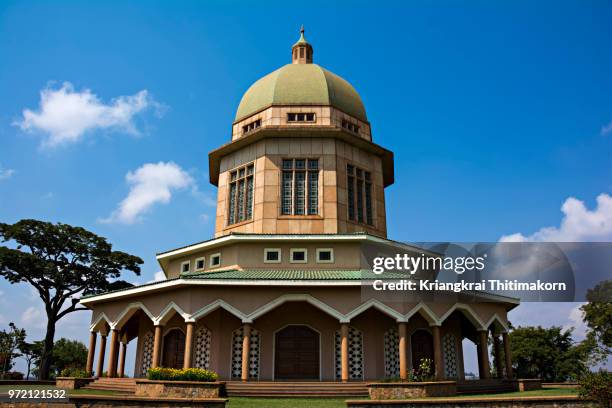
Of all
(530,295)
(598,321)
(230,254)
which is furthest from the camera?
(598,321)

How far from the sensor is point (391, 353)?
25219 millimetres

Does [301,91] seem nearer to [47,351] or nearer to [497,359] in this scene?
[497,359]

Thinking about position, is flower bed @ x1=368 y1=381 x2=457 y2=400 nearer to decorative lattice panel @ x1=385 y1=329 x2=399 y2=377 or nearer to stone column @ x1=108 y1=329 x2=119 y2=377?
decorative lattice panel @ x1=385 y1=329 x2=399 y2=377

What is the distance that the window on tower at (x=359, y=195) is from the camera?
30.1 metres

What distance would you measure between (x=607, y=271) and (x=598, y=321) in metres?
24.7

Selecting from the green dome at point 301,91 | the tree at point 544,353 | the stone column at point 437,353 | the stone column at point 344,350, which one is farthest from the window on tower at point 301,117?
the tree at point 544,353

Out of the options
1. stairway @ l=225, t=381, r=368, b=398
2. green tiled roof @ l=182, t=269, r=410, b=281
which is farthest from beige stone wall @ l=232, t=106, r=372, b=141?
stairway @ l=225, t=381, r=368, b=398

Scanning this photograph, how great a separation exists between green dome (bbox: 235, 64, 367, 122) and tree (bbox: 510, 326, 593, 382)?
3703 centimetres

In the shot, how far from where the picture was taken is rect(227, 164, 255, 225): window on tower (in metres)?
30.3

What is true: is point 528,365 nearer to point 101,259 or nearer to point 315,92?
point 315,92

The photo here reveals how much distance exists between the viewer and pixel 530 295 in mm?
22328

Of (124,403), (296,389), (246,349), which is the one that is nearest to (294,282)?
(246,349)

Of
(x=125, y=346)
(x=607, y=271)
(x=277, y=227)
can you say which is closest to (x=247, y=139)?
(x=277, y=227)

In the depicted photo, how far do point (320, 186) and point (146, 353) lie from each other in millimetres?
13724
